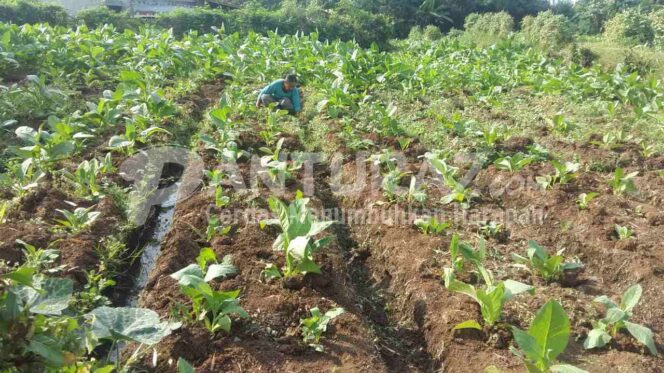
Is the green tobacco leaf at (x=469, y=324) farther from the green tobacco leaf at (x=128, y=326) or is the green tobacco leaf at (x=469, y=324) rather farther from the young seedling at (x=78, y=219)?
the young seedling at (x=78, y=219)

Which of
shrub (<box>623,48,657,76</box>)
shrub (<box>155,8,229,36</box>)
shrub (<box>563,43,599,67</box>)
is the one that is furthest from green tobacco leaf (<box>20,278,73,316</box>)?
shrub (<box>155,8,229,36</box>)

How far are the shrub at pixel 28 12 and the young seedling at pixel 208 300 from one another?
14290mm

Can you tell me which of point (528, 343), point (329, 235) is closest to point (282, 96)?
point (329, 235)

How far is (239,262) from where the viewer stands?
330 centimetres

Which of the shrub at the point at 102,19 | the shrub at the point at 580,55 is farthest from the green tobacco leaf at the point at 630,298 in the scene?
the shrub at the point at 102,19

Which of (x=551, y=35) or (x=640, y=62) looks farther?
(x=551, y=35)

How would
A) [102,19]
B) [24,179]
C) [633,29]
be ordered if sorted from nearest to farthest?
[24,179] < [102,19] < [633,29]

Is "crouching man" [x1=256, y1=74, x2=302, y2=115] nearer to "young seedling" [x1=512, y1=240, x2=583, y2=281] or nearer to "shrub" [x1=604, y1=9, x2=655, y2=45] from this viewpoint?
"young seedling" [x1=512, y1=240, x2=583, y2=281]

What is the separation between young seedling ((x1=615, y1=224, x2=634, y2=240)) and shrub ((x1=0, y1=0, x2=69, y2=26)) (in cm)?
1512

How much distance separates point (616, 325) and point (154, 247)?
10.6 ft

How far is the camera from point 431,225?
3.81m

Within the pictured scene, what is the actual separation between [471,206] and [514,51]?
9.45 meters

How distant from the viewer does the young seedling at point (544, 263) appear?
10.7 ft

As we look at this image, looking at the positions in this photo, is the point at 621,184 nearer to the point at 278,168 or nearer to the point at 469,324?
the point at 469,324
